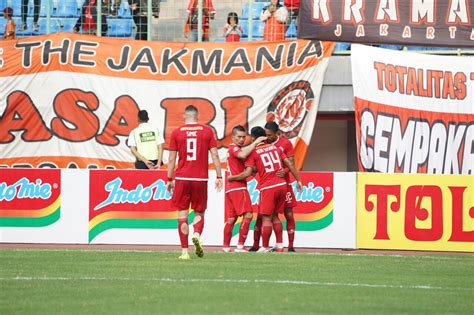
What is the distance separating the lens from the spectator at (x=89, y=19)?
23953 mm

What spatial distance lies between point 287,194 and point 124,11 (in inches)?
311

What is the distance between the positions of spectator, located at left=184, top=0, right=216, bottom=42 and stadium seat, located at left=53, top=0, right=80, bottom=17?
7.58 feet

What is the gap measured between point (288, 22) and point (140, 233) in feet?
21.7

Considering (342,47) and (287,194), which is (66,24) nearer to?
(342,47)

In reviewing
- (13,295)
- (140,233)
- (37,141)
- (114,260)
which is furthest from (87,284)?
(37,141)

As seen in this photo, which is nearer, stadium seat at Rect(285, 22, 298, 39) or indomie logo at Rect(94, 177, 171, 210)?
indomie logo at Rect(94, 177, 171, 210)

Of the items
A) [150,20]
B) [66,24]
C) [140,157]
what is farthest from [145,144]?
[66,24]

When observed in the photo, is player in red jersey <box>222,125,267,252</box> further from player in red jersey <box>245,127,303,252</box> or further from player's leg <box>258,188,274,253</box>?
player's leg <box>258,188,274,253</box>

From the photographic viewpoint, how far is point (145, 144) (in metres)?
20.2

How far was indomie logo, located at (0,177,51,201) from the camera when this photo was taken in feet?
63.9

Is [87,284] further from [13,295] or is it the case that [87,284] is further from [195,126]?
[195,126]

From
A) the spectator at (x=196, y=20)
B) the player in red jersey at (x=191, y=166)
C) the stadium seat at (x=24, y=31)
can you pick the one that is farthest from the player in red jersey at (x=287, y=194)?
the stadium seat at (x=24, y=31)

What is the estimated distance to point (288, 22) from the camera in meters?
23.9

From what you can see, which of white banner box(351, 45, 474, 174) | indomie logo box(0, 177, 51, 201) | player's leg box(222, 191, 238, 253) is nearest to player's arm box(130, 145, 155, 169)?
indomie logo box(0, 177, 51, 201)
